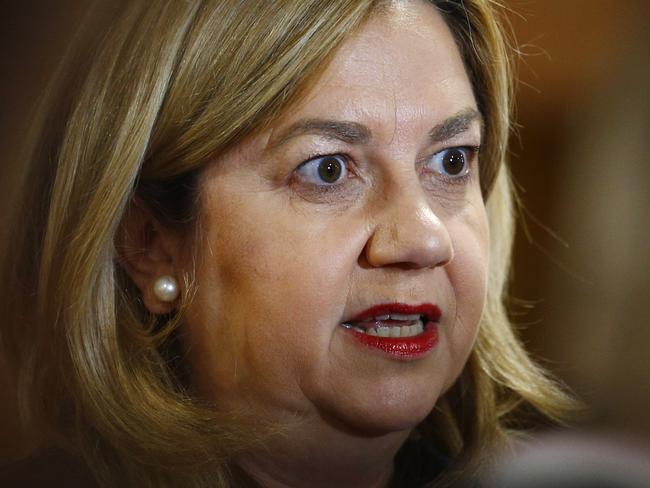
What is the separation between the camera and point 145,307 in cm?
98

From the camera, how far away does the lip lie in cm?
91

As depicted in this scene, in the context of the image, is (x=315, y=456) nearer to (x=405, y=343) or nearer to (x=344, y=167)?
(x=405, y=343)

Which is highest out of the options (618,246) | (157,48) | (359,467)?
(157,48)

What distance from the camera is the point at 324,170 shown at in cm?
92

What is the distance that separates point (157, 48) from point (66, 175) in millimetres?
162

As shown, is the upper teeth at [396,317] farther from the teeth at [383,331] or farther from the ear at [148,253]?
the ear at [148,253]

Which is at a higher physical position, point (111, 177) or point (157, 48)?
point (157, 48)

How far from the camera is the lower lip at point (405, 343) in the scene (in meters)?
0.92

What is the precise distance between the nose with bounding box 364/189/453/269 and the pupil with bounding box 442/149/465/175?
0.31 feet

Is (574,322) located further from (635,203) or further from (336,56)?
(336,56)

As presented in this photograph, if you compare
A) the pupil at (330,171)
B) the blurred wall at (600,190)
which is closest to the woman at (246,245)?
the pupil at (330,171)

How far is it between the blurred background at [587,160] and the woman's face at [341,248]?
0.47 feet

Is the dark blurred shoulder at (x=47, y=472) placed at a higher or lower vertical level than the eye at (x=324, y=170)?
lower

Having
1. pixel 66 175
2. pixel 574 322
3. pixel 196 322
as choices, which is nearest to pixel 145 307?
pixel 196 322
